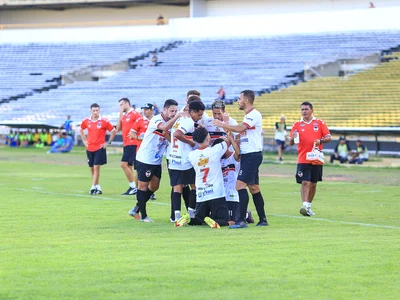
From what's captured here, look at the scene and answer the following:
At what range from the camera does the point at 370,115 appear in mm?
37438

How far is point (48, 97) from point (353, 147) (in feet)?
81.0

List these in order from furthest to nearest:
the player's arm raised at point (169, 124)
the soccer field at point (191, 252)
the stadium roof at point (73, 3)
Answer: the stadium roof at point (73, 3), the player's arm raised at point (169, 124), the soccer field at point (191, 252)

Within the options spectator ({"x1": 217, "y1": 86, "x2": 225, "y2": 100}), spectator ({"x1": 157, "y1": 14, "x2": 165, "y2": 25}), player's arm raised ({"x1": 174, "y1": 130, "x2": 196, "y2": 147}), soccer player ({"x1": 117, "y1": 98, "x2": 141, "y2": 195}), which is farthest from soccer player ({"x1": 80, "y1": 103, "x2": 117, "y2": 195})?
spectator ({"x1": 157, "y1": 14, "x2": 165, "y2": 25})

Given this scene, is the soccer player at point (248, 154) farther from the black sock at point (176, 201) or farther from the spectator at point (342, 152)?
the spectator at point (342, 152)

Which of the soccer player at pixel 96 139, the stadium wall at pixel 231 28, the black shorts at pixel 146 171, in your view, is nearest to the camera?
the black shorts at pixel 146 171

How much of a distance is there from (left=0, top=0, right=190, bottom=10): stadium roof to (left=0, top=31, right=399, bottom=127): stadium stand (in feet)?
18.4

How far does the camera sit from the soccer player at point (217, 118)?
540 inches

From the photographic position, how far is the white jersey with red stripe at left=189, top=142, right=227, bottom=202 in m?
13.4

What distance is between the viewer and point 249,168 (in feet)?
44.4

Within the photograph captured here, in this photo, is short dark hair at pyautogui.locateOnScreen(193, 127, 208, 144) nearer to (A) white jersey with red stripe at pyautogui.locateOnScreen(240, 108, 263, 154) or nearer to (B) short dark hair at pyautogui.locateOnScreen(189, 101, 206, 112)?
(B) short dark hair at pyautogui.locateOnScreen(189, 101, 206, 112)

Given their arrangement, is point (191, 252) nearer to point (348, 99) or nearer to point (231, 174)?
point (231, 174)

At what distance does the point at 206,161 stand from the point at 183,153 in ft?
1.97

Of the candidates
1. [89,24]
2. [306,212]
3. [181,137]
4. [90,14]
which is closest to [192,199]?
[181,137]

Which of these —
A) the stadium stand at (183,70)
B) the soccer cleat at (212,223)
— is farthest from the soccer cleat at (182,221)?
the stadium stand at (183,70)
